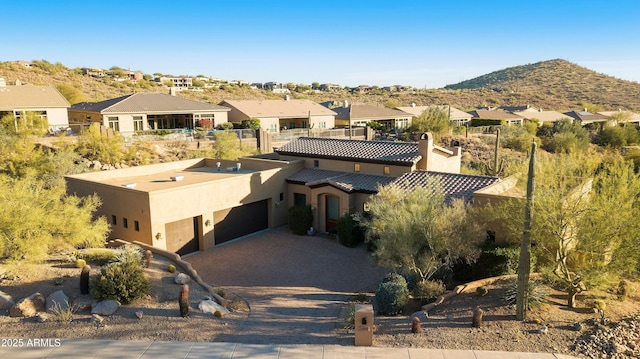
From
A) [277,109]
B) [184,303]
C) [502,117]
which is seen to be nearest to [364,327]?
[184,303]

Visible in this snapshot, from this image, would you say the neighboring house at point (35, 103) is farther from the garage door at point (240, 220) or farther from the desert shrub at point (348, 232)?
the desert shrub at point (348, 232)

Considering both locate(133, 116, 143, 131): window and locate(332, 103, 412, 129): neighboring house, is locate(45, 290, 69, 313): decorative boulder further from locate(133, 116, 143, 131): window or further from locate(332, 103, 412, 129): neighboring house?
locate(332, 103, 412, 129): neighboring house

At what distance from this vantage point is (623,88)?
135 metres

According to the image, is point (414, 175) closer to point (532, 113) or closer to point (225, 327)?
point (225, 327)

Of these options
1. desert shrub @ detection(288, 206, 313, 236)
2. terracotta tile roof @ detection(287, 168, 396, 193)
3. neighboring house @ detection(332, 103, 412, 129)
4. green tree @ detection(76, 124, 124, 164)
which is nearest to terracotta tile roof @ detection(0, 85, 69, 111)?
green tree @ detection(76, 124, 124, 164)

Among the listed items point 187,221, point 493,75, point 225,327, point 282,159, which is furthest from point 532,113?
point 493,75

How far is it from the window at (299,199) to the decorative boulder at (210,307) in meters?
14.1

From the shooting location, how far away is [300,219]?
28.5 metres

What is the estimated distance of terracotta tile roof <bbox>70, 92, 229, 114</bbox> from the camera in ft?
Answer: 163

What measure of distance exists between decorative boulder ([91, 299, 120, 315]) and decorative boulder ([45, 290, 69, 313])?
0.90 m

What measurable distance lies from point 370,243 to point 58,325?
1495 centimetres

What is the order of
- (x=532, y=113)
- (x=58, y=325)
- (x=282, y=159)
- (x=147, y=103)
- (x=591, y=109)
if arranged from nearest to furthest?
(x=58, y=325) → (x=282, y=159) → (x=147, y=103) → (x=532, y=113) → (x=591, y=109)

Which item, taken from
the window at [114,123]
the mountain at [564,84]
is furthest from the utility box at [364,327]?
the mountain at [564,84]

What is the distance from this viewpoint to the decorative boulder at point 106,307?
49.6 ft
